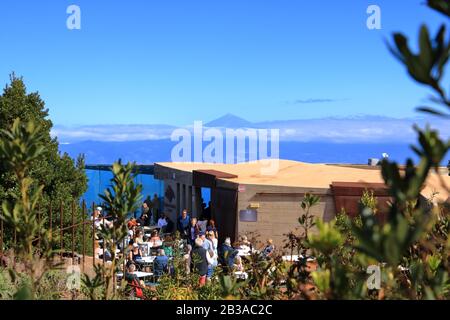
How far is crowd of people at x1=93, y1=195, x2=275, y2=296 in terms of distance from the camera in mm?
8641

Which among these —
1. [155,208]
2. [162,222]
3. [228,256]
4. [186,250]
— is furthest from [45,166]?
[155,208]

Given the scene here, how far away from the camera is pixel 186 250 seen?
11.9 m

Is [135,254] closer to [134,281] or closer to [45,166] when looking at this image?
[45,166]

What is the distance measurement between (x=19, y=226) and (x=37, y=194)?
27 cm

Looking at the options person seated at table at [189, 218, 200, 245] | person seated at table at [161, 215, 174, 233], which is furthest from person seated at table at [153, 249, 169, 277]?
person seated at table at [161, 215, 174, 233]

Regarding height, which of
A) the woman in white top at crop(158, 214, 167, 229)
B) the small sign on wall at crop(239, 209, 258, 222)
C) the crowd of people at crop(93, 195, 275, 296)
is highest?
the small sign on wall at crop(239, 209, 258, 222)

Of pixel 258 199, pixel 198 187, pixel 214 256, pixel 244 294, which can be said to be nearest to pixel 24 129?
pixel 244 294

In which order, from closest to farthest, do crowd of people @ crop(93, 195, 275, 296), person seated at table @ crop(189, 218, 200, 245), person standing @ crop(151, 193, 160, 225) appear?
crowd of people @ crop(93, 195, 275, 296), person seated at table @ crop(189, 218, 200, 245), person standing @ crop(151, 193, 160, 225)

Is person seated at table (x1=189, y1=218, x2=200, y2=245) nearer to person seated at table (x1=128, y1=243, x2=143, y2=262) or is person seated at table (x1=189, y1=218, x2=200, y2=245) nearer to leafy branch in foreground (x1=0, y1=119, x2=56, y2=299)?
person seated at table (x1=128, y1=243, x2=143, y2=262)

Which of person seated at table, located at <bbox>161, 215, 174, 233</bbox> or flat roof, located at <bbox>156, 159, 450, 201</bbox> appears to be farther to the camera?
person seated at table, located at <bbox>161, 215, 174, 233</bbox>

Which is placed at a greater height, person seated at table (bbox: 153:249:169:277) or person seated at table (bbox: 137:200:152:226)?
person seated at table (bbox: 137:200:152:226)

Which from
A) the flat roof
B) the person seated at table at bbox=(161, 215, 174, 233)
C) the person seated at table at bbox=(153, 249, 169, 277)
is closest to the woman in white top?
the person seated at table at bbox=(161, 215, 174, 233)

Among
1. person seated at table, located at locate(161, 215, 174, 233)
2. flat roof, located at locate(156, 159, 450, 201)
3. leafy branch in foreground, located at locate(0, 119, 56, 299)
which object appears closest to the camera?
leafy branch in foreground, located at locate(0, 119, 56, 299)
